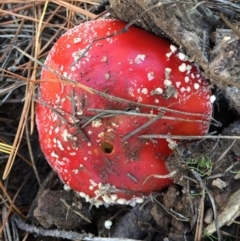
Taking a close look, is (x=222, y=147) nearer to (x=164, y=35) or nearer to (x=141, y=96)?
(x=141, y=96)

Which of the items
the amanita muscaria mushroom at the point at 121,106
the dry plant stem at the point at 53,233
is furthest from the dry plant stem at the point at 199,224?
the dry plant stem at the point at 53,233

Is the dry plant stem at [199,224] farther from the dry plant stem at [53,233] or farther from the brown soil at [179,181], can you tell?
the dry plant stem at [53,233]

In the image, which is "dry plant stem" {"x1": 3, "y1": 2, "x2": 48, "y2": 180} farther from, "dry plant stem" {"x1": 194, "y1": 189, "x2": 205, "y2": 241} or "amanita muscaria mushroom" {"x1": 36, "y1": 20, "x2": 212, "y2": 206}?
"dry plant stem" {"x1": 194, "y1": 189, "x2": 205, "y2": 241}

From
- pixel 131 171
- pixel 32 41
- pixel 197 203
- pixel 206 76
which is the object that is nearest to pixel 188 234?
pixel 197 203

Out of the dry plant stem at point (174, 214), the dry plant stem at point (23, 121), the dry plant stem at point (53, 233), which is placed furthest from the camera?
the dry plant stem at point (23, 121)

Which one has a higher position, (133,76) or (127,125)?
(133,76)

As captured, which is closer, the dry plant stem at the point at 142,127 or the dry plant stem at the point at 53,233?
the dry plant stem at the point at 142,127

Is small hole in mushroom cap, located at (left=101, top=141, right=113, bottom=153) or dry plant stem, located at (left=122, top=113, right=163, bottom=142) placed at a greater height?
dry plant stem, located at (left=122, top=113, right=163, bottom=142)

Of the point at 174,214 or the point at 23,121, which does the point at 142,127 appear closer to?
the point at 174,214

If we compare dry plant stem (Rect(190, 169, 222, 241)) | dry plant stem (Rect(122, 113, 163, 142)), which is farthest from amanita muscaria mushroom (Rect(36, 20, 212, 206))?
dry plant stem (Rect(190, 169, 222, 241))
